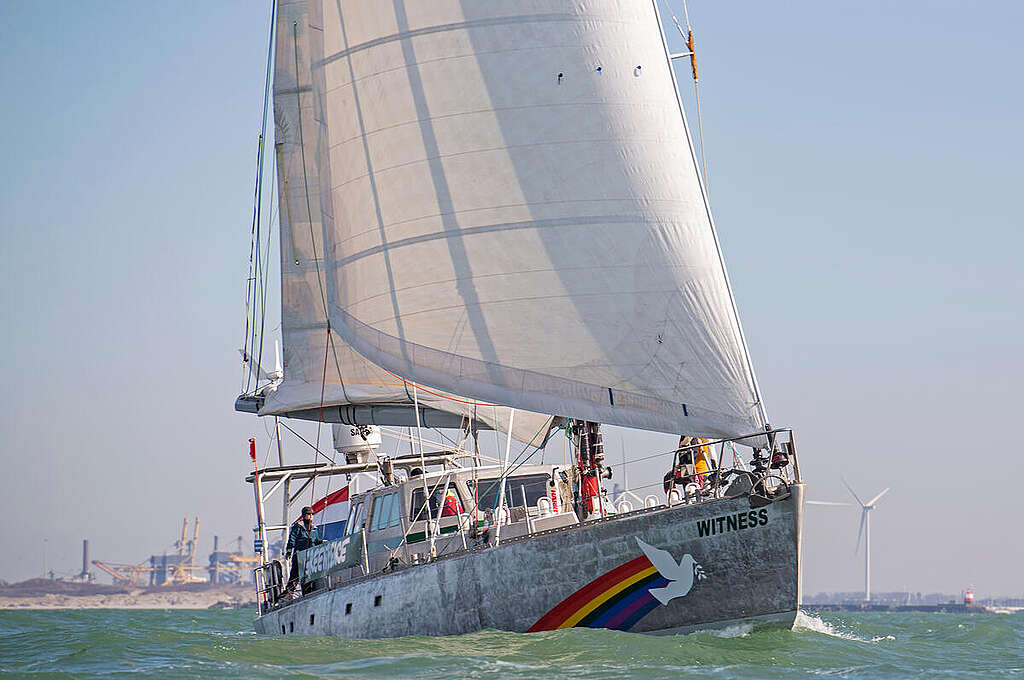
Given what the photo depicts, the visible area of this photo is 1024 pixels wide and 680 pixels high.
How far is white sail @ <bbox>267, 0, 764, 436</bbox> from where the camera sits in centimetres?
1731

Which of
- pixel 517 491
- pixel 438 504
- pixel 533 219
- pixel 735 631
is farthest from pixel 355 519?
pixel 735 631

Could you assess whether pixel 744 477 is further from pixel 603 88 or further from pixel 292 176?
pixel 292 176

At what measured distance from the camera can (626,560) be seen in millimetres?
16656

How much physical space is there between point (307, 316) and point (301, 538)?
15.5 ft

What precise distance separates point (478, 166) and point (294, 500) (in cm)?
1120

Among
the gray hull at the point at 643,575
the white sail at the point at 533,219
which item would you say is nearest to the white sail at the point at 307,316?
the white sail at the point at 533,219

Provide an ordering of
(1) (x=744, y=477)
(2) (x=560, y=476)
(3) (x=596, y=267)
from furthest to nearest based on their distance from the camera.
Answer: (2) (x=560, y=476), (3) (x=596, y=267), (1) (x=744, y=477)

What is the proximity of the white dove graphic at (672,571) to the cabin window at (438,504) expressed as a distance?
490 cm

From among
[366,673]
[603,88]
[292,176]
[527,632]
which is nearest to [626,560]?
[527,632]

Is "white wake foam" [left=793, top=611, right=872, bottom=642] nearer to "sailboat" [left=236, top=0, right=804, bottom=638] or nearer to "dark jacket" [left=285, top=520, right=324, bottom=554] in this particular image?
"sailboat" [left=236, top=0, right=804, bottom=638]

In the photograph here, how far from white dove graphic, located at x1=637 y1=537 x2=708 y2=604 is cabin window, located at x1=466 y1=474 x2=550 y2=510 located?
414 centimetres

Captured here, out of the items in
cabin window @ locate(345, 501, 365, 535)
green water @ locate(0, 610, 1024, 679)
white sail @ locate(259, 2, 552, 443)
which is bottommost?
green water @ locate(0, 610, 1024, 679)

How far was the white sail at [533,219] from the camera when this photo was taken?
56.8ft

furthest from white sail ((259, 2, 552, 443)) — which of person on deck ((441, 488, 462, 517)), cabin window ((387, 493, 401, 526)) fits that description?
person on deck ((441, 488, 462, 517))
